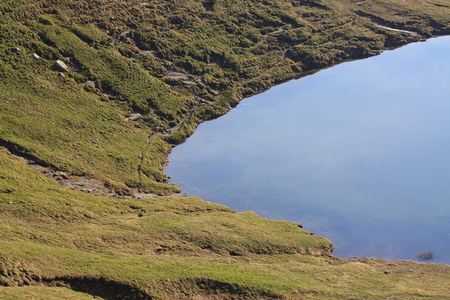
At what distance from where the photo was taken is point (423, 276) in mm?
44031

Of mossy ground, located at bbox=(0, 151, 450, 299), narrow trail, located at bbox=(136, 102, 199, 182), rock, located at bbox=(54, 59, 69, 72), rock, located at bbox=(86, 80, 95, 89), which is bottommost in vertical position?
mossy ground, located at bbox=(0, 151, 450, 299)

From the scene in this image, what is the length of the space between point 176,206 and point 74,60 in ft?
103

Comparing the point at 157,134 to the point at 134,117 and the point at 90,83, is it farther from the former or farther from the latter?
the point at 90,83

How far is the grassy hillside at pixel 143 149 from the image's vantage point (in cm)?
3631

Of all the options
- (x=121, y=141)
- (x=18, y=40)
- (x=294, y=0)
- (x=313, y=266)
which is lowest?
(x=313, y=266)

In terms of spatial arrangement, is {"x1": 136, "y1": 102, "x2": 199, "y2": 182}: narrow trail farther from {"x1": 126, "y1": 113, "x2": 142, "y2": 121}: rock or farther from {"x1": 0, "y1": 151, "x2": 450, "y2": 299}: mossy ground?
{"x1": 0, "y1": 151, "x2": 450, "y2": 299}: mossy ground

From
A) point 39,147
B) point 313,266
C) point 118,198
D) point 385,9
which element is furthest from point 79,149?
point 385,9

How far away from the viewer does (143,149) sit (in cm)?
6222

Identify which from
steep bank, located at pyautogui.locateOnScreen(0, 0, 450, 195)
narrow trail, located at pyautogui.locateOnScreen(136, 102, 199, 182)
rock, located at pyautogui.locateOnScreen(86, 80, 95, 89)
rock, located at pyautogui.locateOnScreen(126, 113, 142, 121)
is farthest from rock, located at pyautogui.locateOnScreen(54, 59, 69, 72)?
narrow trail, located at pyautogui.locateOnScreen(136, 102, 199, 182)

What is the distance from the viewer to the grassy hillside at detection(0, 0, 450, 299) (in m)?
36.3

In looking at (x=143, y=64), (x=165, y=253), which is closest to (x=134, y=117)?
(x=143, y=64)

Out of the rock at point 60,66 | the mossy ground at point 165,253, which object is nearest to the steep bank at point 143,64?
the rock at point 60,66

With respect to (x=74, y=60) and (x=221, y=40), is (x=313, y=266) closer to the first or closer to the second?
(x=74, y=60)

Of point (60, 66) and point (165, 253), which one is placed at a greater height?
point (60, 66)
